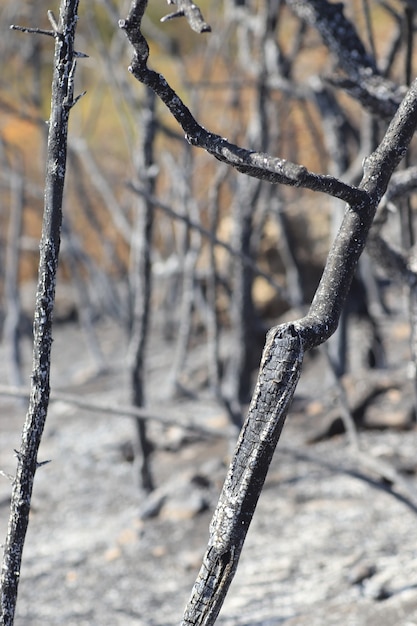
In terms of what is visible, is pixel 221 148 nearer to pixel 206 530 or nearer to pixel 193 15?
pixel 193 15

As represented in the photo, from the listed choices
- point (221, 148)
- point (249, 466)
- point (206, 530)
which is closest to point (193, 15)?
point (221, 148)

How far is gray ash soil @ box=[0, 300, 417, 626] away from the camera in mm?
2045

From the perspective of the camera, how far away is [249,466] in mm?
895

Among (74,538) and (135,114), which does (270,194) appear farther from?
(74,538)

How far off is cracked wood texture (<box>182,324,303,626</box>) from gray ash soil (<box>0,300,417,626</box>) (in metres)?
0.95

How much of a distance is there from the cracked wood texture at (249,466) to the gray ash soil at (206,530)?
952mm

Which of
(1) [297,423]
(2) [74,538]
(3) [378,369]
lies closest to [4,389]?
(2) [74,538]

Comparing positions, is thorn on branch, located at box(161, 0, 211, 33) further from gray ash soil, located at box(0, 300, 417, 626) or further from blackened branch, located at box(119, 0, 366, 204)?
gray ash soil, located at box(0, 300, 417, 626)

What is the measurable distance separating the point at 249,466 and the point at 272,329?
16cm

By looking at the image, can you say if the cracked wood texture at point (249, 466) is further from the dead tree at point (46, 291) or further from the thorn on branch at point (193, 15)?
the thorn on branch at point (193, 15)

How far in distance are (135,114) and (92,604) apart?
2169 mm

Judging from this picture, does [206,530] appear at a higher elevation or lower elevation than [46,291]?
higher

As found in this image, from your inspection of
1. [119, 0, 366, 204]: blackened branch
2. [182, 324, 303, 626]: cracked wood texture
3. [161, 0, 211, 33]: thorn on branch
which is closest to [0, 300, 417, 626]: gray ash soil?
[182, 324, 303, 626]: cracked wood texture

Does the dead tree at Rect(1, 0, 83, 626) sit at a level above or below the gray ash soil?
below
